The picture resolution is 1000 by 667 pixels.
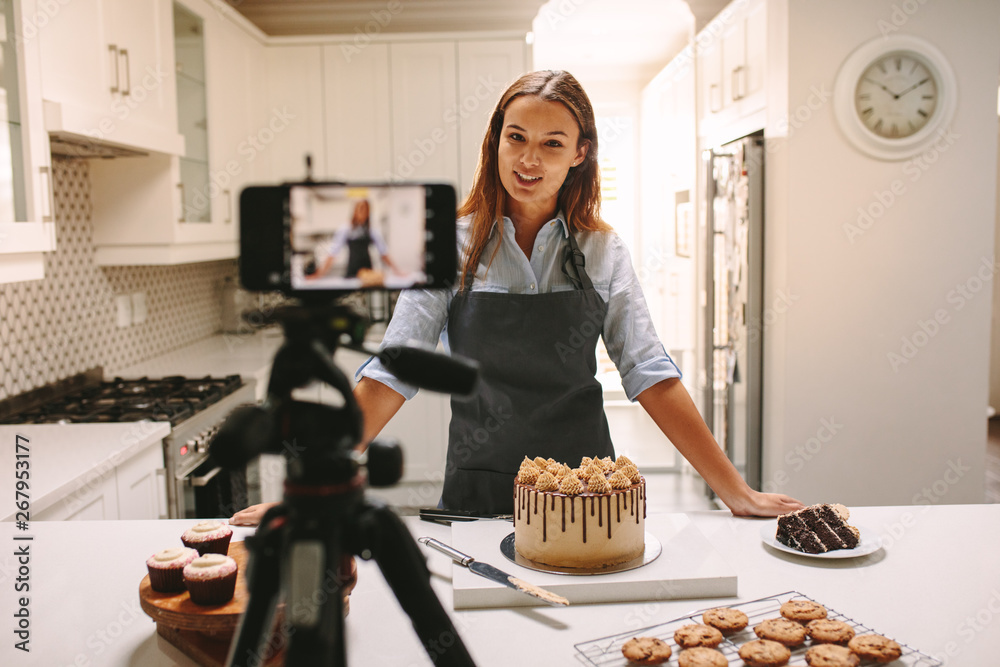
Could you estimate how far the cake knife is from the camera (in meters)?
0.91

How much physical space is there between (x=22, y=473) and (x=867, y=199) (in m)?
2.70

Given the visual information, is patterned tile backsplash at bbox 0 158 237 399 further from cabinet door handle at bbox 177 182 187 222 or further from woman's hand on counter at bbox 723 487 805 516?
woman's hand on counter at bbox 723 487 805 516

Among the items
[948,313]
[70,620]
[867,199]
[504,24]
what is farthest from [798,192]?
[70,620]

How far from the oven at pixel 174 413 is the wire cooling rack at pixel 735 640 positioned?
4.68 feet

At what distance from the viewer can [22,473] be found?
1.65m

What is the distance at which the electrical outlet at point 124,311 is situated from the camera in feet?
9.64

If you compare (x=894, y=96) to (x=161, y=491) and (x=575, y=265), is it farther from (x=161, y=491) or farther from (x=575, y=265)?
(x=161, y=491)

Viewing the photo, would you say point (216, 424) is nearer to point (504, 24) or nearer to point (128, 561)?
point (128, 561)

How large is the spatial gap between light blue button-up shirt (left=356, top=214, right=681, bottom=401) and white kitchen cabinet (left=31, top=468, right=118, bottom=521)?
806 millimetres

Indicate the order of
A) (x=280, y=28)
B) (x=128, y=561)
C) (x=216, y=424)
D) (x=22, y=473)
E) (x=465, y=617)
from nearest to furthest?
(x=465, y=617)
(x=128, y=561)
(x=22, y=473)
(x=216, y=424)
(x=280, y=28)

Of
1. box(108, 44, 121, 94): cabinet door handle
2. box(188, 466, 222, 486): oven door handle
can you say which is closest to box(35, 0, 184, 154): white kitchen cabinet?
box(108, 44, 121, 94): cabinet door handle

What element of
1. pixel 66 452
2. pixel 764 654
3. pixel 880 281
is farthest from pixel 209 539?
pixel 880 281

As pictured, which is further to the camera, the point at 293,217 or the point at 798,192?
the point at 798,192

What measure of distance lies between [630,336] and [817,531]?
49 cm
